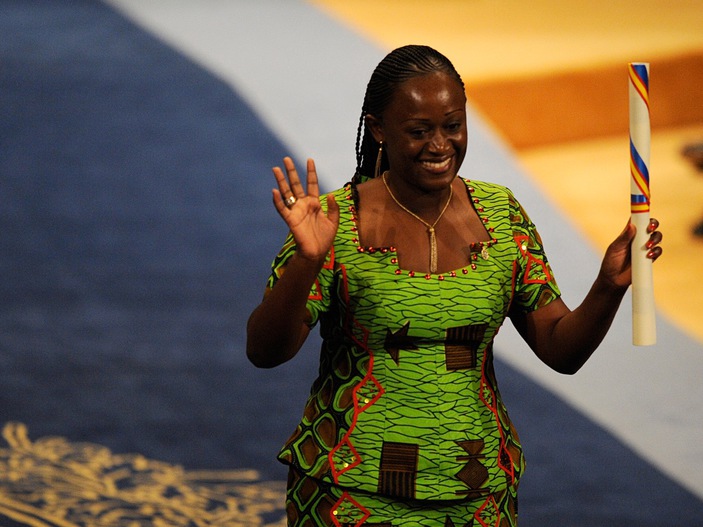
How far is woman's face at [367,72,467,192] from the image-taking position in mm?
2213

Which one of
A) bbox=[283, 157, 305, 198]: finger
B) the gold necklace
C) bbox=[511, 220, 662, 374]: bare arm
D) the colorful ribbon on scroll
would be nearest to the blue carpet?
bbox=[511, 220, 662, 374]: bare arm

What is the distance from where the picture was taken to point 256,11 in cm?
774

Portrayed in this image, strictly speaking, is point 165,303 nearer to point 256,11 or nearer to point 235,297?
point 235,297

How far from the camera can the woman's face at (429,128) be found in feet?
7.26

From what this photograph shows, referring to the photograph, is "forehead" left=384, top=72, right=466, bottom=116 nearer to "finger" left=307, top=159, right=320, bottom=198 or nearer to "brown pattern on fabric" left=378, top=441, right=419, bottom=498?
"finger" left=307, top=159, right=320, bottom=198

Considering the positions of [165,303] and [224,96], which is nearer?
[165,303]

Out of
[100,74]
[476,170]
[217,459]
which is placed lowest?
[217,459]

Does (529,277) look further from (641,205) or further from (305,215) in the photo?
(305,215)

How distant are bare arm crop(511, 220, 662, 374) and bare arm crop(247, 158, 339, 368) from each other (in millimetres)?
400

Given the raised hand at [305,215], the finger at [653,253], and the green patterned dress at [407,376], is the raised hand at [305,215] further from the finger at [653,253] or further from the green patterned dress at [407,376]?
the finger at [653,253]

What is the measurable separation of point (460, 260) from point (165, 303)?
141 inches

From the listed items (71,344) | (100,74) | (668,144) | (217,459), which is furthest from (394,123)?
(100,74)

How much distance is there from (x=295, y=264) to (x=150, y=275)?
392cm

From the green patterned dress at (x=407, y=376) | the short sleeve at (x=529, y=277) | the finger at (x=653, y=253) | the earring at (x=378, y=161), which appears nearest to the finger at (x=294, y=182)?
the green patterned dress at (x=407, y=376)
